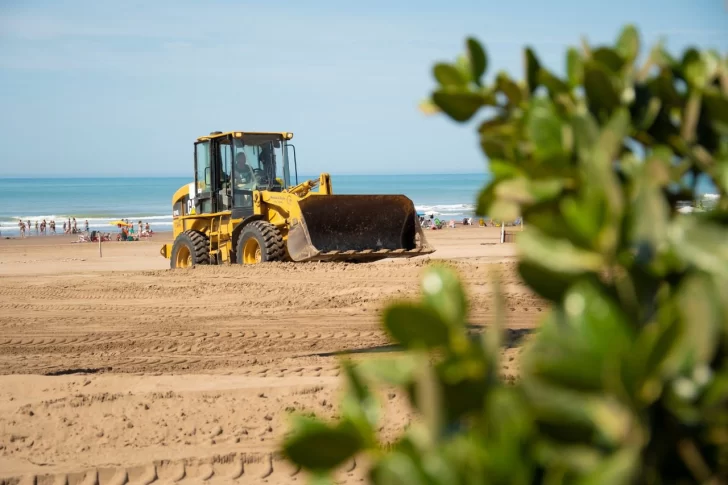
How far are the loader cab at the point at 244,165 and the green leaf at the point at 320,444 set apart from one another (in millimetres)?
15142

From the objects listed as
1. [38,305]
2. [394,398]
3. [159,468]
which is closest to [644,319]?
[159,468]

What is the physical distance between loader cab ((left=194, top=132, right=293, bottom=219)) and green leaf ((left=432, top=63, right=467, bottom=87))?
14711mm

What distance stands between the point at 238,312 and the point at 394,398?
18.8ft

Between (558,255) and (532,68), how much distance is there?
1.68 ft

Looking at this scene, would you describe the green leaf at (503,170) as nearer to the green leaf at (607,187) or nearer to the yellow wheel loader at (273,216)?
the green leaf at (607,187)

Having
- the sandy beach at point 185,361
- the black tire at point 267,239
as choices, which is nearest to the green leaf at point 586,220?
the sandy beach at point 185,361

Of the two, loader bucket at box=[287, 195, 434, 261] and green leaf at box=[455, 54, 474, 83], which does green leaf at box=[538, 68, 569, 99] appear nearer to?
green leaf at box=[455, 54, 474, 83]

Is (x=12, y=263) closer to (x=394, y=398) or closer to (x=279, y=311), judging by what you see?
(x=279, y=311)

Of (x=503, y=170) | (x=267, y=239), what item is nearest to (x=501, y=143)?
(x=503, y=170)

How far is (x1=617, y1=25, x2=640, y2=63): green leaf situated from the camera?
1319 mm

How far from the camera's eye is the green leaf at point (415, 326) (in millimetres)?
921

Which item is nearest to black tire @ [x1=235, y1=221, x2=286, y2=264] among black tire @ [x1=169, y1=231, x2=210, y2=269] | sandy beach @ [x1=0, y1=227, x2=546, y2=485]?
sandy beach @ [x1=0, y1=227, x2=546, y2=485]

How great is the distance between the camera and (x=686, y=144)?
1271mm

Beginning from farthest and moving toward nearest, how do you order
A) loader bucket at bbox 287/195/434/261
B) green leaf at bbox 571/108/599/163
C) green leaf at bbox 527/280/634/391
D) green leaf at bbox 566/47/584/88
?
loader bucket at bbox 287/195/434/261
green leaf at bbox 566/47/584/88
green leaf at bbox 571/108/599/163
green leaf at bbox 527/280/634/391
